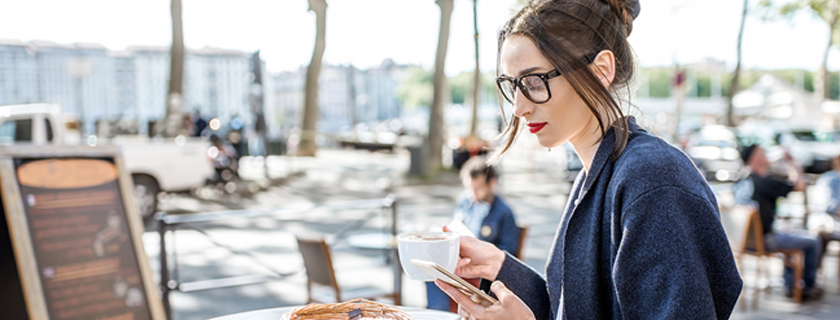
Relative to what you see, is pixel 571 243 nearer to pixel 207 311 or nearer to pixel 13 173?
pixel 13 173

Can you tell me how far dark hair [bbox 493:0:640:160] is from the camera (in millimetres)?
1439

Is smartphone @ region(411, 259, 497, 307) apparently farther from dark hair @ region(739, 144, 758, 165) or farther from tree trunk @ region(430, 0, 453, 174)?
tree trunk @ region(430, 0, 453, 174)

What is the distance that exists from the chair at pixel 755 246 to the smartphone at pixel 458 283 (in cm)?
498

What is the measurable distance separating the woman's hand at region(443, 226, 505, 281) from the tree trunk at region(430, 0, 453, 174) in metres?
15.6

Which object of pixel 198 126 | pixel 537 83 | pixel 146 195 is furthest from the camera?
pixel 198 126

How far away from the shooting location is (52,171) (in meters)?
3.55

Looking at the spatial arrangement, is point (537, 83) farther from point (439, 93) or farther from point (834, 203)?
point (439, 93)

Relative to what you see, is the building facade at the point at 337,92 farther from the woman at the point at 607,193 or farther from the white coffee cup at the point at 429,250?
the woman at the point at 607,193

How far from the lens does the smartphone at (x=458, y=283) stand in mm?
1419

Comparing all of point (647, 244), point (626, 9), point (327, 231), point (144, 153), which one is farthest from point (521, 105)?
point (144, 153)

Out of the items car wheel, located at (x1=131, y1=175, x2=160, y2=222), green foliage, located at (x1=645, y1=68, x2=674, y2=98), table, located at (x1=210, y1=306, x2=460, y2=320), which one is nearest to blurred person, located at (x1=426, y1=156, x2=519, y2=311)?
table, located at (x1=210, y1=306, x2=460, y2=320)

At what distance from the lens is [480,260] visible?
1840mm

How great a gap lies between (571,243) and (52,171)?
3.20 metres

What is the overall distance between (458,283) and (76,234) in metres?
2.93
